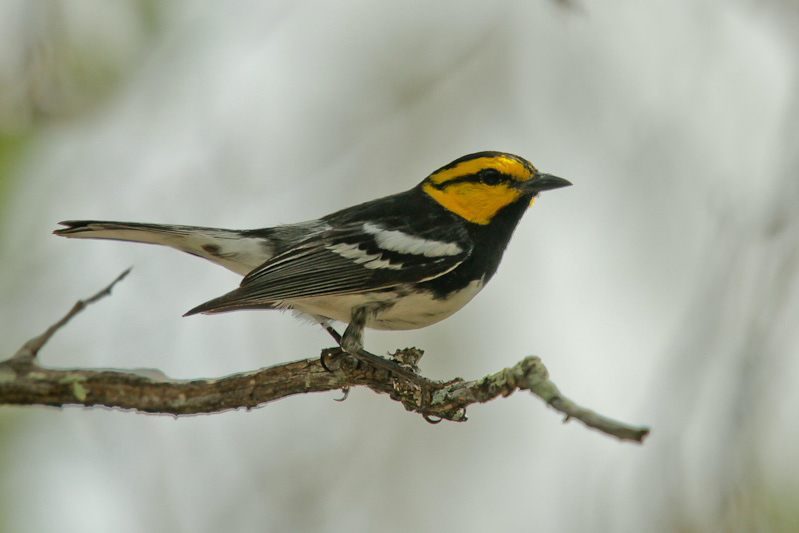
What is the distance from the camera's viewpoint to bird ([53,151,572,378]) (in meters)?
3.80

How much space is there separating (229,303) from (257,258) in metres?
0.86

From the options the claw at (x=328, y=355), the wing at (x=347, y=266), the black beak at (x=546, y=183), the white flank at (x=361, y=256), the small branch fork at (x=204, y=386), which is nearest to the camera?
the small branch fork at (x=204, y=386)

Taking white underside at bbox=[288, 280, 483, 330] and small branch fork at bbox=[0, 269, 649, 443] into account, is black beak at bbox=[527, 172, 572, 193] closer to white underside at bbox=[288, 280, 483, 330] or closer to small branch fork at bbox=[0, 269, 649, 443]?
white underside at bbox=[288, 280, 483, 330]

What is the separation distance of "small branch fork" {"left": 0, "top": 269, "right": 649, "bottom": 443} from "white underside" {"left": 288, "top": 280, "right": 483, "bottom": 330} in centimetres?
37

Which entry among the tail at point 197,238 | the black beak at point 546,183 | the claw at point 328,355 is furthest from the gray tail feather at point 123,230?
the black beak at point 546,183

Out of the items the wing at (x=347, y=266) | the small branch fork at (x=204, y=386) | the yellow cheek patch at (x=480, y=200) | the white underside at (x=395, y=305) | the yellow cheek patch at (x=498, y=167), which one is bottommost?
the small branch fork at (x=204, y=386)

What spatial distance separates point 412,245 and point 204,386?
4.61 ft

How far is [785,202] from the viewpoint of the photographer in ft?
10.5

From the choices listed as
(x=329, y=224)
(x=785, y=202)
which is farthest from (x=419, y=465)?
(x=785, y=202)

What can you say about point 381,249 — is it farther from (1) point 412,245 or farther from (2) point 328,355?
(2) point 328,355

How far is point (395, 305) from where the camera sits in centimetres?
386

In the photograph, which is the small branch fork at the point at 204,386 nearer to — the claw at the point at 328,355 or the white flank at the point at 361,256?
the claw at the point at 328,355

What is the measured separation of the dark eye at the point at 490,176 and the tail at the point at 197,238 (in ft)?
4.65

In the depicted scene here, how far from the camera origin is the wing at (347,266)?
12.3 ft
